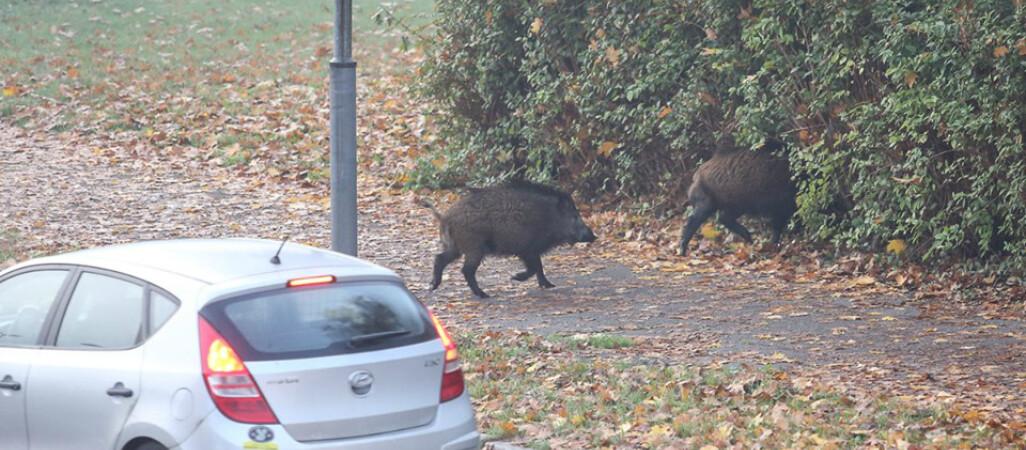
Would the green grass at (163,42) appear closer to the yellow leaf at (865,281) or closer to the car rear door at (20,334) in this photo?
the yellow leaf at (865,281)

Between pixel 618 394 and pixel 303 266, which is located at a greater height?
pixel 303 266

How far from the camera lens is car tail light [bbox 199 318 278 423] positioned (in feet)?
17.4

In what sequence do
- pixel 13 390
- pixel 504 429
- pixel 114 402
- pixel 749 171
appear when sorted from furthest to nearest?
1. pixel 749 171
2. pixel 504 429
3. pixel 13 390
4. pixel 114 402

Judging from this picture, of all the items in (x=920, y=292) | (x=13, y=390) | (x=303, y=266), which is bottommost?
(x=920, y=292)

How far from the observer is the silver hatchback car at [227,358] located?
5340 millimetres

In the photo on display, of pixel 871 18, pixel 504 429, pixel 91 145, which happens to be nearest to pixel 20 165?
pixel 91 145

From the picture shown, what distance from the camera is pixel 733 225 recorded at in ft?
47.4

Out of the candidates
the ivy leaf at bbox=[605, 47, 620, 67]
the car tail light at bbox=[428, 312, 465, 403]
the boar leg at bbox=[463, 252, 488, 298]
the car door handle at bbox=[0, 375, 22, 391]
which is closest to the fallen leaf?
the ivy leaf at bbox=[605, 47, 620, 67]

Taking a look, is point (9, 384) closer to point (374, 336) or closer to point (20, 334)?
point (20, 334)

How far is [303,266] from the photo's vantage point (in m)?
5.87

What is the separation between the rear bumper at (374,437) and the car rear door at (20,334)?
113 cm

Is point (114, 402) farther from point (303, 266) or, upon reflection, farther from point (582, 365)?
point (582, 365)

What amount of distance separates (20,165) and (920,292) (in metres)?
14.2

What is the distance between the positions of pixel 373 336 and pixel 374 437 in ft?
1.46
